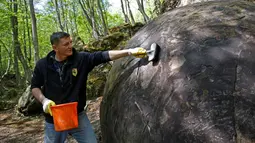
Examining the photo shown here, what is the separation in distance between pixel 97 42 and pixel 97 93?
90.7 inches

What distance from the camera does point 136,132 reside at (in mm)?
1851

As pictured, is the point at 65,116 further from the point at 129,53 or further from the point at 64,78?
the point at 129,53

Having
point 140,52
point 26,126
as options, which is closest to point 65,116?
point 140,52

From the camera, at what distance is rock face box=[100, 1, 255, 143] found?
1.48 m

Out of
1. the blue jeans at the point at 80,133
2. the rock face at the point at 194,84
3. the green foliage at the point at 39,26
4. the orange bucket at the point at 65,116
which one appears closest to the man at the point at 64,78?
the blue jeans at the point at 80,133

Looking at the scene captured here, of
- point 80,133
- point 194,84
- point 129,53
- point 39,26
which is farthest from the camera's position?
point 39,26

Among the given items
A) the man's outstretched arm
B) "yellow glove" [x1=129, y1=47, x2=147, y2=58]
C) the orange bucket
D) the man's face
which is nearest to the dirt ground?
the orange bucket

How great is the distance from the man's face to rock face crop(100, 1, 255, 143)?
88cm

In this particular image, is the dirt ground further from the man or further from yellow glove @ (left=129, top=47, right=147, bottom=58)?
yellow glove @ (left=129, top=47, right=147, bottom=58)

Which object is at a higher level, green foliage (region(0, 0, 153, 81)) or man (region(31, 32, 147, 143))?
green foliage (region(0, 0, 153, 81))

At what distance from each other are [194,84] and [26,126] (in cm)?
706

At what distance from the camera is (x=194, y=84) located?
5.37 ft

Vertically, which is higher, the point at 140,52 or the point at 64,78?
the point at 140,52

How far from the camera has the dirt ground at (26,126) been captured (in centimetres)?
645
